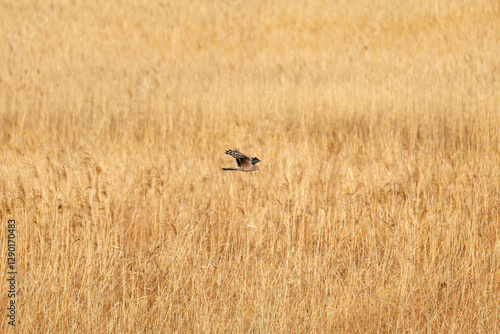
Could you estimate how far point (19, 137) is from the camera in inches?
259

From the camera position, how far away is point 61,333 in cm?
293

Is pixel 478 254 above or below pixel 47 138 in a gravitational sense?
→ below

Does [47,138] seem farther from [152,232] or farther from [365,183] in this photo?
[365,183]

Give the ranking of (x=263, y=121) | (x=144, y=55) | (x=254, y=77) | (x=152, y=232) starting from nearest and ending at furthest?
1. (x=152, y=232)
2. (x=263, y=121)
3. (x=254, y=77)
4. (x=144, y=55)

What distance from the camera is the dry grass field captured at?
126 inches

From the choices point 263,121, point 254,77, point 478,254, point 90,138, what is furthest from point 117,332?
point 254,77

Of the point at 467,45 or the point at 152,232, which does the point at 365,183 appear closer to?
the point at 152,232

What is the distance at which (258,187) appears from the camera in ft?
16.4

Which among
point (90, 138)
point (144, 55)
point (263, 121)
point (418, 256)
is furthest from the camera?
point (144, 55)

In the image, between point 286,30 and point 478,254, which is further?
point 286,30

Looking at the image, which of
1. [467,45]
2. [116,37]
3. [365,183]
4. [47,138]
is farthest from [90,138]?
[467,45]

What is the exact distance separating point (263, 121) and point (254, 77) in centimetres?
257

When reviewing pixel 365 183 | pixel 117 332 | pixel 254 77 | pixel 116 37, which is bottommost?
pixel 117 332

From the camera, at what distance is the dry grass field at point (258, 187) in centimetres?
321
